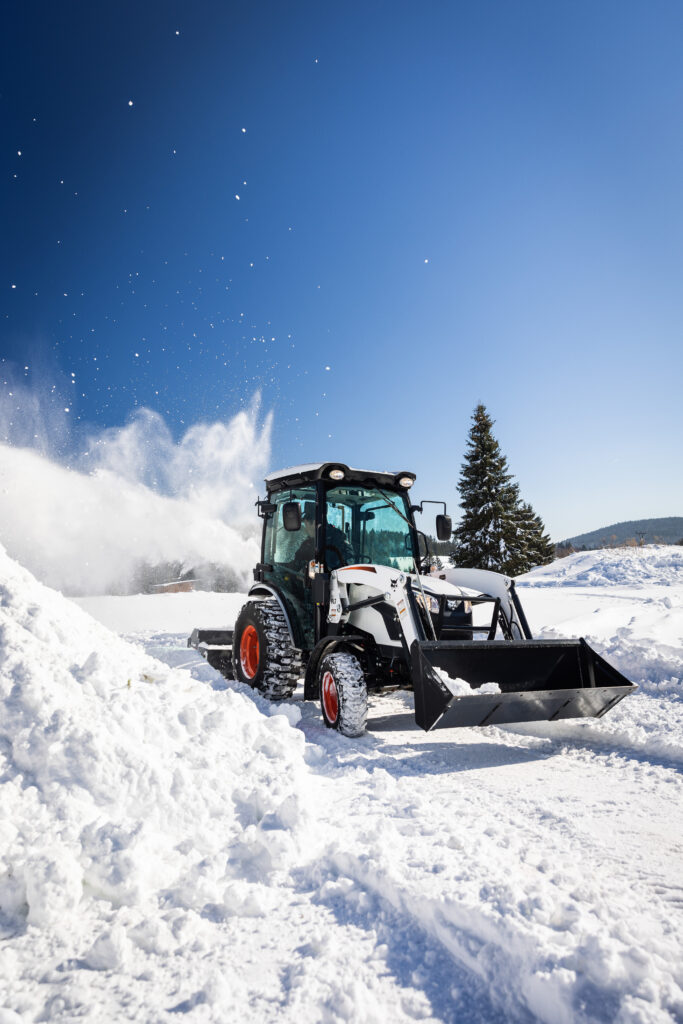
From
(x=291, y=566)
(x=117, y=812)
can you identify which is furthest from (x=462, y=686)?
(x=117, y=812)

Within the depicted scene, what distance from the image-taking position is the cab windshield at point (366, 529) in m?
6.08

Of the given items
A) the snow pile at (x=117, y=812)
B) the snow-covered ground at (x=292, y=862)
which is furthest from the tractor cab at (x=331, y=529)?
the snow pile at (x=117, y=812)

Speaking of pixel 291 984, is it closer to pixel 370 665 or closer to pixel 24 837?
pixel 24 837

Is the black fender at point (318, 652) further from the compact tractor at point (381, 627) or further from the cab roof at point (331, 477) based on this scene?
the cab roof at point (331, 477)

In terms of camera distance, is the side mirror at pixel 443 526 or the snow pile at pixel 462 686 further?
the side mirror at pixel 443 526

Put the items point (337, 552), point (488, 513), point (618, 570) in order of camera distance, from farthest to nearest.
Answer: point (488, 513)
point (618, 570)
point (337, 552)

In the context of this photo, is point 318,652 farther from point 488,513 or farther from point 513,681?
point 488,513

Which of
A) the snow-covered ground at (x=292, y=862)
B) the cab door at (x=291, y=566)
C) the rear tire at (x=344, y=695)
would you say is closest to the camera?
the snow-covered ground at (x=292, y=862)

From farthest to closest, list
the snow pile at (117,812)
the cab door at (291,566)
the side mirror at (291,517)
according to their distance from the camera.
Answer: the cab door at (291,566) → the side mirror at (291,517) → the snow pile at (117,812)

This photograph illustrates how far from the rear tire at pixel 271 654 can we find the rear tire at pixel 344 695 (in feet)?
2.74

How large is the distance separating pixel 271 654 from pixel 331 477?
6.71ft

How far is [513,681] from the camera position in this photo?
16.6 ft

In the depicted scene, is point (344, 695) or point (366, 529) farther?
point (366, 529)

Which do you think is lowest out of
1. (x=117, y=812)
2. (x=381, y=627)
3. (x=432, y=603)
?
(x=117, y=812)
